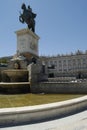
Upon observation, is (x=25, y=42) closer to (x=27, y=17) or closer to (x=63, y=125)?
(x=27, y=17)

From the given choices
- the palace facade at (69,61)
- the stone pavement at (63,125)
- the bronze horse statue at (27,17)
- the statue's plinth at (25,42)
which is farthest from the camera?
the palace facade at (69,61)

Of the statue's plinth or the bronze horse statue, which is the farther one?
the bronze horse statue

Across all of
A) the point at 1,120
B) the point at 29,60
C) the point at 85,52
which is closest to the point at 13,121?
the point at 1,120

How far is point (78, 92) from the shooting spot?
15914mm

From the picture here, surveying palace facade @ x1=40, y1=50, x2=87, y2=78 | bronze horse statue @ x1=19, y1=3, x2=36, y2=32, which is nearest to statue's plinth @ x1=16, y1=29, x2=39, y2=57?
bronze horse statue @ x1=19, y1=3, x2=36, y2=32

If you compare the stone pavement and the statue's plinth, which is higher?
the statue's plinth

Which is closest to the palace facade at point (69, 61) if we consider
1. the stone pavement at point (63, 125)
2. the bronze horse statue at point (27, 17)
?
the bronze horse statue at point (27, 17)

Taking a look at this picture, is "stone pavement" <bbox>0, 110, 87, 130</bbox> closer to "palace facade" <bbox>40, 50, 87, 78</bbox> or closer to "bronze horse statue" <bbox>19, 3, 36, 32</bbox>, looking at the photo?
"bronze horse statue" <bbox>19, 3, 36, 32</bbox>

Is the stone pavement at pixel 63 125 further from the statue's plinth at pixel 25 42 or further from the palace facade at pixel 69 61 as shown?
the palace facade at pixel 69 61

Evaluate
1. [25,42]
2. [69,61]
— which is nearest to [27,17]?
[25,42]

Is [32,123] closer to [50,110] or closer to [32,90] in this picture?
[50,110]

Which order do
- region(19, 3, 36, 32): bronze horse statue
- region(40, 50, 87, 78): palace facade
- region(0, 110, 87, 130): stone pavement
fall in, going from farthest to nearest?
region(40, 50, 87, 78): palace facade
region(19, 3, 36, 32): bronze horse statue
region(0, 110, 87, 130): stone pavement

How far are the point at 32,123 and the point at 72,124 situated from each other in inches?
47.7

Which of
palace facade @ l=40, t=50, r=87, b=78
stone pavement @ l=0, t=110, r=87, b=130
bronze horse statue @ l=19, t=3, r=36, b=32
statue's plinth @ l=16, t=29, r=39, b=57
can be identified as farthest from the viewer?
palace facade @ l=40, t=50, r=87, b=78
